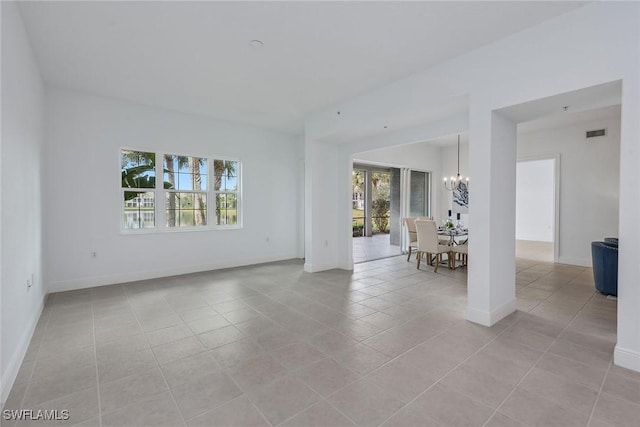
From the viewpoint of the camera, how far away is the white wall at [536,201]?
1008 cm

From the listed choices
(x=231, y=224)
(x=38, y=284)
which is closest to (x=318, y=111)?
(x=231, y=224)

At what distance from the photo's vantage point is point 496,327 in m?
2.99

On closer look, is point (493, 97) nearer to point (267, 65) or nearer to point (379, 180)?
point (267, 65)

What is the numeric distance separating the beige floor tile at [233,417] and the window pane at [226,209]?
4.37 metres

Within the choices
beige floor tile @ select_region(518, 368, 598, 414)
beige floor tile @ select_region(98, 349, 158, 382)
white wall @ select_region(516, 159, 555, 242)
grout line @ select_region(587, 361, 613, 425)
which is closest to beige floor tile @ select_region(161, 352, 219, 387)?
beige floor tile @ select_region(98, 349, 158, 382)

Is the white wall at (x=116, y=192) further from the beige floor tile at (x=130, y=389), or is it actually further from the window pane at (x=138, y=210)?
the beige floor tile at (x=130, y=389)

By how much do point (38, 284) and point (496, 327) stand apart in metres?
5.13

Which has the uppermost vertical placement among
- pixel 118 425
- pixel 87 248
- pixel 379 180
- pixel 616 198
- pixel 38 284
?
pixel 379 180

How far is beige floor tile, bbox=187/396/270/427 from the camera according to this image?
66.2 inches

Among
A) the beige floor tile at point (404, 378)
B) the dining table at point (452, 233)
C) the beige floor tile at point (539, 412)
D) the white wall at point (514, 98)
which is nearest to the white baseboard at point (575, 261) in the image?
the dining table at point (452, 233)

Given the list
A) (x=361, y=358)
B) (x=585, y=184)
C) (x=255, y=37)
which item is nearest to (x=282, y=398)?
(x=361, y=358)

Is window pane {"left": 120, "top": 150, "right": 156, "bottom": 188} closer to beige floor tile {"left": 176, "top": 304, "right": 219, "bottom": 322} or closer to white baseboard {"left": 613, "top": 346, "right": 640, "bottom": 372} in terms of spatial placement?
beige floor tile {"left": 176, "top": 304, "right": 219, "bottom": 322}

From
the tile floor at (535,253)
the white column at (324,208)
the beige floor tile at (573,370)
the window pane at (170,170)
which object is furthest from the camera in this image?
the tile floor at (535,253)

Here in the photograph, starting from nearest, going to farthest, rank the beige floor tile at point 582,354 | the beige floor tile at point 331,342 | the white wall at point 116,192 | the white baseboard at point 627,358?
the white baseboard at point 627,358 → the beige floor tile at point 582,354 → the beige floor tile at point 331,342 → the white wall at point 116,192
